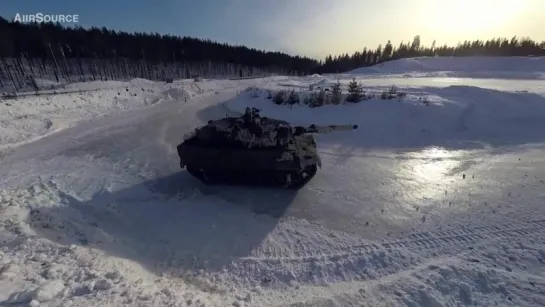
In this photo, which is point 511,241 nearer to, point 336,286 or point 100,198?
point 336,286

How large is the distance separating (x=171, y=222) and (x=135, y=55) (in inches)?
2541

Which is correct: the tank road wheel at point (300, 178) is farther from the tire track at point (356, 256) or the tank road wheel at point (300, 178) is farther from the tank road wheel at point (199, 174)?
the tire track at point (356, 256)

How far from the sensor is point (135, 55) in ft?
206

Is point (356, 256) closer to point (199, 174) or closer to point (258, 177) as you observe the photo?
point (258, 177)

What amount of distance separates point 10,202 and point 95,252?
3.04 metres

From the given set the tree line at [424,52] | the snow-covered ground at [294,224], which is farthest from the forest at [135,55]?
the snow-covered ground at [294,224]

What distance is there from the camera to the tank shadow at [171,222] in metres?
5.50

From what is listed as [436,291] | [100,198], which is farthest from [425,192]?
[100,198]

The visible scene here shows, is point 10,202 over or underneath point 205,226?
over

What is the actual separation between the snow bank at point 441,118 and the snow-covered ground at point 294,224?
115mm

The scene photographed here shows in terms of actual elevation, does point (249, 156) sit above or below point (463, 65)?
above

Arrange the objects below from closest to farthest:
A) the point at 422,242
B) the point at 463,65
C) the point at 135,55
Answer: the point at 422,242 < the point at 463,65 < the point at 135,55

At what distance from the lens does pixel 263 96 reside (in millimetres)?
20594

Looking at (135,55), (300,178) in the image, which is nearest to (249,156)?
(300,178)
